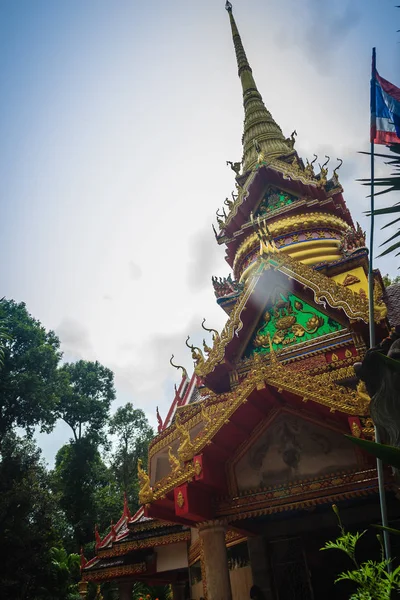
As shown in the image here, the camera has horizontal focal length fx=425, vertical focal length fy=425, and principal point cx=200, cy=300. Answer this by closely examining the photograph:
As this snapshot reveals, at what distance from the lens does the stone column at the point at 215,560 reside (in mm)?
6062

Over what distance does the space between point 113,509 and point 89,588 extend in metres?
16.3

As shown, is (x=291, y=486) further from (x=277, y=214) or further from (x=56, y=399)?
(x=56, y=399)

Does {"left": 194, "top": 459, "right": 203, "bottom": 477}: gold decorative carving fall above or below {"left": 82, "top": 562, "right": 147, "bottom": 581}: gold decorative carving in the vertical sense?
above

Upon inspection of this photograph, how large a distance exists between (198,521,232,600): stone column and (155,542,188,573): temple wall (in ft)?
14.1

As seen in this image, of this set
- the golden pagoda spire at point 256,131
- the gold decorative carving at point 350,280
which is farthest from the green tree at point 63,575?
the golden pagoda spire at point 256,131

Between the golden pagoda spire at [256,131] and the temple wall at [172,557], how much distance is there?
12198 millimetres

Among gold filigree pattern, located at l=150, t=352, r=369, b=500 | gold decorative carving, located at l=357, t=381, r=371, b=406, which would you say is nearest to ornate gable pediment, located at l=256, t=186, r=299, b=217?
gold filigree pattern, located at l=150, t=352, r=369, b=500

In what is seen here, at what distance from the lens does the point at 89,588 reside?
1588 cm

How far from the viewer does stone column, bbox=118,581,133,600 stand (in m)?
11.0

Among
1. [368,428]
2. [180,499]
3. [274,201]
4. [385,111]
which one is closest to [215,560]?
[180,499]

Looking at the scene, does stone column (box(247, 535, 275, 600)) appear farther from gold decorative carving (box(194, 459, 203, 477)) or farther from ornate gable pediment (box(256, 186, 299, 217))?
ornate gable pediment (box(256, 186, 299, 217))

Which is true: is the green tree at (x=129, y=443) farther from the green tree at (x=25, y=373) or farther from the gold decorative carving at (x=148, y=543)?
the gold decorative carving at (x=148, y=543)

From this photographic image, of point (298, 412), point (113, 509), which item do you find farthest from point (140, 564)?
point (113, 509)

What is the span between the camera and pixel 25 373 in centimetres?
2747
